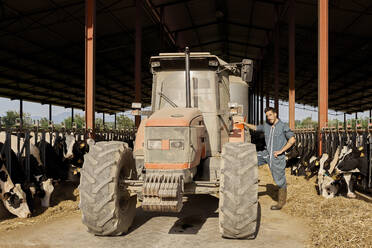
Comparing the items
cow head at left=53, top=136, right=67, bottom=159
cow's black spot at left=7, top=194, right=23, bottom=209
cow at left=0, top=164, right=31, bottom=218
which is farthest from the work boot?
cow head at left=53, top=136, right=67, bottom=159

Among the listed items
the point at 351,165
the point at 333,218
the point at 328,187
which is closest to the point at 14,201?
the point at 333,218

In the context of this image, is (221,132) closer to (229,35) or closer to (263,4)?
(263,4)

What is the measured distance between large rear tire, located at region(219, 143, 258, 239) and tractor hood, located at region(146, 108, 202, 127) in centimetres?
80

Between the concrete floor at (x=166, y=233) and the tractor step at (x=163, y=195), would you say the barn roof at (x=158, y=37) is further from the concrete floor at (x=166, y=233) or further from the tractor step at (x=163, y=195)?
the tractor step at (x=163, y=195)

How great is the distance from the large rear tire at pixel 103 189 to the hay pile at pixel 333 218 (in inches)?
106

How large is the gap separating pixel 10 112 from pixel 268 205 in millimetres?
80282

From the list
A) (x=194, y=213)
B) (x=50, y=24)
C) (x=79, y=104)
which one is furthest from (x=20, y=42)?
(x=79, y=104)

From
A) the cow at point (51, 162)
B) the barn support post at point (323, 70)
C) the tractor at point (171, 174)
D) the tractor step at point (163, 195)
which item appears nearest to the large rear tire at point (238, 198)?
the tractor at point (171, 174)

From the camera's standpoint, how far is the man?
6.28 meters

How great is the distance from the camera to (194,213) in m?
6.06

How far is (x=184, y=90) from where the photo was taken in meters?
5.75

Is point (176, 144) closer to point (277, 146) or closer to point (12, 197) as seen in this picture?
point (277, 146)

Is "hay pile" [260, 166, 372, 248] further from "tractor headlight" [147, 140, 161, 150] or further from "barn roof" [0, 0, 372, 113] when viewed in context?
"barn roof" [0, 0, 372, 113]

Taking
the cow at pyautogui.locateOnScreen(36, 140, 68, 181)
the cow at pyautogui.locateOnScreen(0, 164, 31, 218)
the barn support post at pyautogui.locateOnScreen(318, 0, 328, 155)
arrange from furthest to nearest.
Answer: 1. the barn support post at pyautogui.locateOnScreen(318, 0, 328, 155)
2. the cow at pyautogui.locateOnScreen(36, 140, 68, 181)
3. the cow at pyautogui.locateOnScreen(0, 164, 31, 218)
